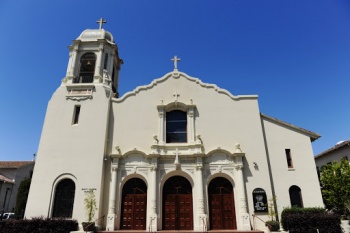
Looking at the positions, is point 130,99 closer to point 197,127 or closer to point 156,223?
point 197,127

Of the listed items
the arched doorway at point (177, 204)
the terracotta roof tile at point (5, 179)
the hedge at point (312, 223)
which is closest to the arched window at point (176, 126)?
the arched doorway at point (177, 204)

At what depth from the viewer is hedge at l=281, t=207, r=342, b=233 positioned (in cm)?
1433

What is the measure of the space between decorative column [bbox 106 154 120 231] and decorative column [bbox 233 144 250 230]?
861cm

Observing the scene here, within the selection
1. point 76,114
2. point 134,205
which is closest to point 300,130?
point 134,205

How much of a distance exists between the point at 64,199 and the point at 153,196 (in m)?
6.41

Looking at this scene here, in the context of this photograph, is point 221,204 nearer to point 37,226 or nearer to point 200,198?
point 200,198

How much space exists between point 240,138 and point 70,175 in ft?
42.3

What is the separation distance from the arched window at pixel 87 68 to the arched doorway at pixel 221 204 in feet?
45.5

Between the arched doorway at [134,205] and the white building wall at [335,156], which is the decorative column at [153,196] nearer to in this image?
the arched doorway at [134,205]

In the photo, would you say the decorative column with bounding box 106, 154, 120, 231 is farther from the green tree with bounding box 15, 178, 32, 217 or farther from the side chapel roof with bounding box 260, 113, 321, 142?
the green tree with bounding box 15, 178, 32, 217

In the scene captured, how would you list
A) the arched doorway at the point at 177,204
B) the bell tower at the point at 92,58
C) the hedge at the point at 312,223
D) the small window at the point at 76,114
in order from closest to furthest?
1. the hedge at the point at 312,223
2. the arched doorway at the point at 177,204
3. the small window at the point at 76,114
4. the bell tower at the point at 92,58

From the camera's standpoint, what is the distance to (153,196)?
1686 cm

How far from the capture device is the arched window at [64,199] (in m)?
16.9

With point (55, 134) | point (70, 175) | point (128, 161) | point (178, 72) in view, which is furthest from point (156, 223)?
point (178, 72)
